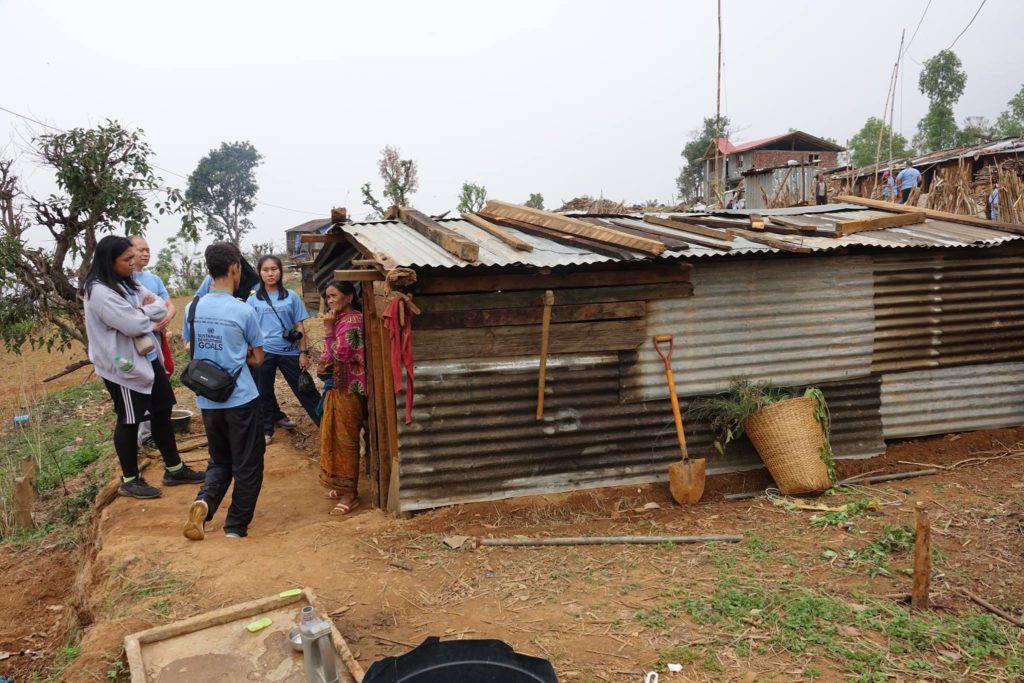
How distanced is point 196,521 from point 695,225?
458 cm

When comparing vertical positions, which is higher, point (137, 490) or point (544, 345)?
point (544, 345)

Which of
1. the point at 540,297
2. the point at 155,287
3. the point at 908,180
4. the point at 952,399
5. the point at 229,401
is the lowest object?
the point at 952,399

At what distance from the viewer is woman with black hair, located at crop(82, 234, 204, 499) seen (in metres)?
4.81

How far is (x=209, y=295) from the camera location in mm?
4484

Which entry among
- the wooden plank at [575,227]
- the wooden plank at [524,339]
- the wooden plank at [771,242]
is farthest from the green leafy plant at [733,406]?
the wooden plank at [575,227]

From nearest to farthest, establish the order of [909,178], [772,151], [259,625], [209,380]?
[259,625] < [209,380] < [909,178] < [772,151]

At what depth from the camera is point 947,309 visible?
612 centimetres

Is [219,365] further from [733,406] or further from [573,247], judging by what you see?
[733,406]

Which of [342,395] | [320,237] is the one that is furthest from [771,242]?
[320,237]

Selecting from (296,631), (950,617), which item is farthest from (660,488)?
(296,631)

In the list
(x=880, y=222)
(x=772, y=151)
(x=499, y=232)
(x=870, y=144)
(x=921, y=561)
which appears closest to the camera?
(x=921, y=561)

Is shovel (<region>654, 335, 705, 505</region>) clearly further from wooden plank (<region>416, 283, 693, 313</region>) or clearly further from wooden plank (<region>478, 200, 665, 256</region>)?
wooden plank (<region>478, 200, 665, 256</region>)

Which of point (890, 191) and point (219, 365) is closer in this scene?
point (219, 365)

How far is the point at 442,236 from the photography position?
4996 millimetres
